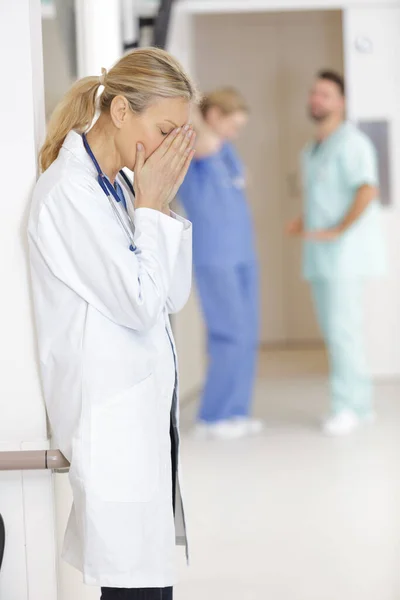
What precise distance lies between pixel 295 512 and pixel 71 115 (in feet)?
5.95

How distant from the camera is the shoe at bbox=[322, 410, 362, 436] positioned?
13.6ft

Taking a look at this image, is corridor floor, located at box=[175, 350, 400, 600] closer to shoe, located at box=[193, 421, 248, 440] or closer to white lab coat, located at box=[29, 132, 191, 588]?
shoe, located at box=[193, 421, 248, 440]

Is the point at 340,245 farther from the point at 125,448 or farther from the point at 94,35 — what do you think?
the point at 125,448

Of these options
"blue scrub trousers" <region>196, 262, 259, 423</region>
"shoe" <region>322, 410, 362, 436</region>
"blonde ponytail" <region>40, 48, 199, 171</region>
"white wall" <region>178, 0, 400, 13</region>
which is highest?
"white wall" <region>178, 0, 400, 13</region>

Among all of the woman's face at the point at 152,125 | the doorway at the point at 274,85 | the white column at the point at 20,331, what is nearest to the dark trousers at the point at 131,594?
the white column at the point at 20,331

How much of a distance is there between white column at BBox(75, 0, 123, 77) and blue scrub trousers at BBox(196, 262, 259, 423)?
5.32 feet

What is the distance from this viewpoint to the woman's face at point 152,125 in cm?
155


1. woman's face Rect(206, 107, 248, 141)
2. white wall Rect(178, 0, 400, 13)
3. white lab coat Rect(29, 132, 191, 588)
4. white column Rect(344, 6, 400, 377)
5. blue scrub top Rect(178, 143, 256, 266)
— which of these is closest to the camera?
white lab coat Rect(29, 132, 191, 588)

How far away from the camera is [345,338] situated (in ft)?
13.8

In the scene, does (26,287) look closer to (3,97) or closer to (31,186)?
(31,186)

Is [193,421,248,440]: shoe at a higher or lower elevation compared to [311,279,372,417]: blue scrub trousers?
lower

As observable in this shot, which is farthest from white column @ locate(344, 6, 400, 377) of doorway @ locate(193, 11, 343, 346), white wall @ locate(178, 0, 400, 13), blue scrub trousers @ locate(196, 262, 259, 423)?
doorway @ locate(193, 11, 343, 346)

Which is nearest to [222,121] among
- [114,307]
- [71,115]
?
[71,115]

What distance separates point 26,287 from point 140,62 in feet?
1.43
